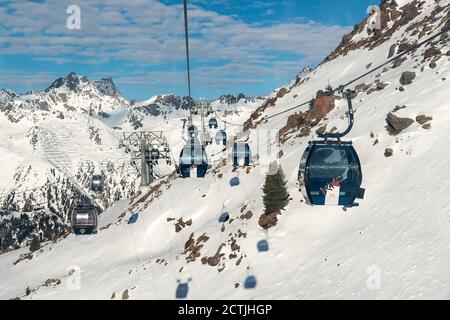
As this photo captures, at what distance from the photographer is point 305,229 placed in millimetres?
29906

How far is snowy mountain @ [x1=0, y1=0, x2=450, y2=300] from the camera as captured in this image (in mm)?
23031

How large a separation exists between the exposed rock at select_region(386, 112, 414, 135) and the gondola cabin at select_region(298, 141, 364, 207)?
18.2 meters

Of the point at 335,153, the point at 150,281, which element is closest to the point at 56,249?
the point at 150,281

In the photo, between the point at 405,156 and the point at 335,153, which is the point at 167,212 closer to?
the point at 405,156

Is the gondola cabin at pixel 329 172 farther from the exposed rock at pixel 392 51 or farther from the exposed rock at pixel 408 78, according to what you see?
the exposed rock at pixel 392 51

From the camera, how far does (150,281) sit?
33000mm

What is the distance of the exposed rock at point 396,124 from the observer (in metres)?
34.2

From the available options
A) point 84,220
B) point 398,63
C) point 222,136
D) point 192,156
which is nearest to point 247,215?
point 192,156

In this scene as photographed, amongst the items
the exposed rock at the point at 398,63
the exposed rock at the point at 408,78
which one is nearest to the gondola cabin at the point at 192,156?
the exposed rock at the point at 408,78

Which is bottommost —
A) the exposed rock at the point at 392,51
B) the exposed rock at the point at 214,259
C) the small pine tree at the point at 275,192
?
the exposed rock at the point at 214,259

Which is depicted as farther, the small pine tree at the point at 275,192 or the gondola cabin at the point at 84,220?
the gondola cabin at the point at 84,220

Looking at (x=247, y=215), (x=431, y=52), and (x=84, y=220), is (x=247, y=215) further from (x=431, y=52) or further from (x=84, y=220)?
(x=431, y=52)

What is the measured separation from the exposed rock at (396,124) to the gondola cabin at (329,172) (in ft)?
59.7
